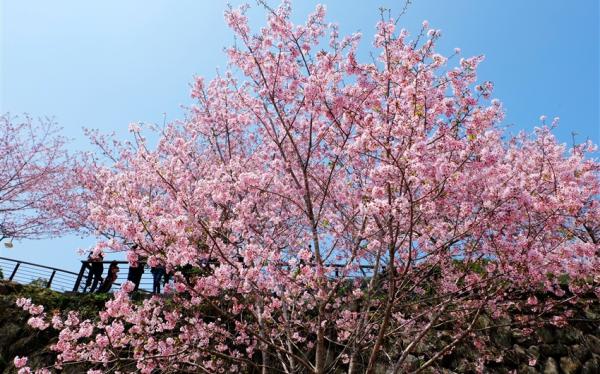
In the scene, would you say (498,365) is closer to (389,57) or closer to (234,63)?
(389,57)

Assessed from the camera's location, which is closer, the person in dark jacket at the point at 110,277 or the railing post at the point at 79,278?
the person in dark jacket at the point at 110,277

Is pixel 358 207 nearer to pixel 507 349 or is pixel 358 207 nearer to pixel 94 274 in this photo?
pixel 507 349

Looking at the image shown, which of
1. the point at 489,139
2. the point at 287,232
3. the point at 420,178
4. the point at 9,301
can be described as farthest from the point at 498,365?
the point at 9,301

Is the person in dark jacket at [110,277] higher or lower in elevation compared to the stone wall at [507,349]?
higher

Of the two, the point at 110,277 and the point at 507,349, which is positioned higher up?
the point at 110,277

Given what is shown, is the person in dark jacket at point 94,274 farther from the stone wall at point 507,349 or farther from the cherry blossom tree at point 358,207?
the cherry blossom tree at point 358,207

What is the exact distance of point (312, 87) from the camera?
6047 millimetres

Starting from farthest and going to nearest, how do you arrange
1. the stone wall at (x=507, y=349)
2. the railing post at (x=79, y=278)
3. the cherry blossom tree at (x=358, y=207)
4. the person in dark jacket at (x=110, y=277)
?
the railing post at (x=79, y=278)
the person in dark jacket at (x=110, y=277)
the stone wall at (x=507, y=349)
the cherry blossom tree at (x=358, y=207)

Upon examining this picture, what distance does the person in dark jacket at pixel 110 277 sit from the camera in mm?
14180

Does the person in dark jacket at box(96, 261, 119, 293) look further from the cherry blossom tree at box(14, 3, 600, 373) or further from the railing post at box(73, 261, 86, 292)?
the cherry blossom tree at box(14, 3, 600, 373)

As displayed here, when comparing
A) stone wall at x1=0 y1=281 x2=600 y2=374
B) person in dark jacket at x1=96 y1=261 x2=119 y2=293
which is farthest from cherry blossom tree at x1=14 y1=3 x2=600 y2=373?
person in dark jacket at x1=96 y1=261 x2=119 y2=293

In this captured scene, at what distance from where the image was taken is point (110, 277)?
46.8 feet

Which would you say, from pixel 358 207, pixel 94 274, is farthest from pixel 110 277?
pixel 358 207

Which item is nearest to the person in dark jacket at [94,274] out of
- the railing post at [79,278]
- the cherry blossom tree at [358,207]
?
the railing post at [79,278]
